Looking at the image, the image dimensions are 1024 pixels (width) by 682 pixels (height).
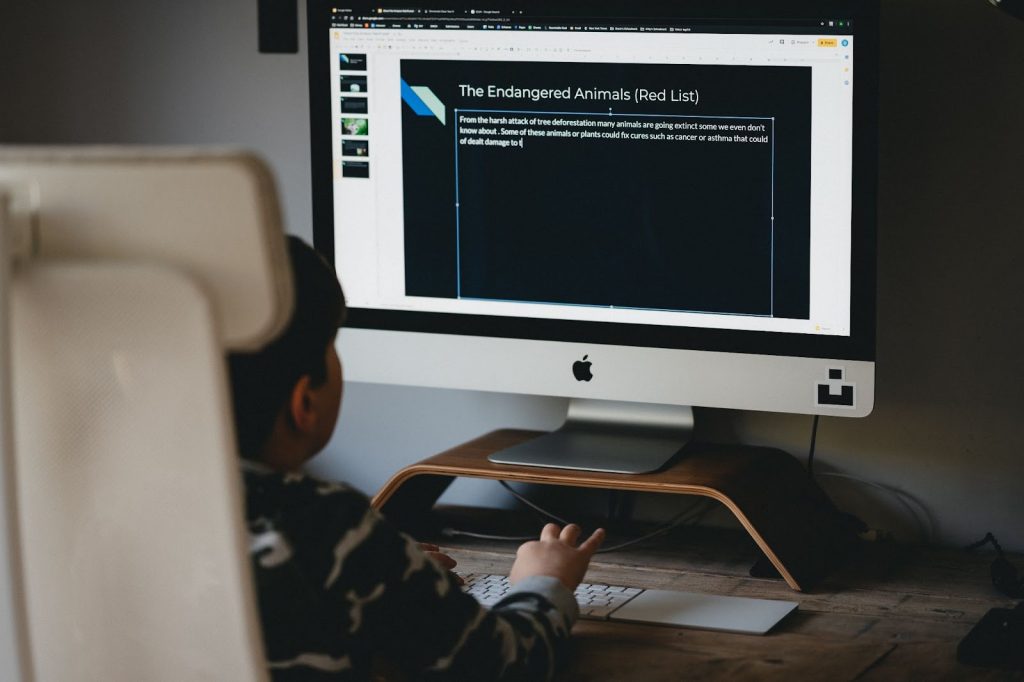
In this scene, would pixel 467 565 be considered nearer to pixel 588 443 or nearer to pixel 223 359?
pixel 588 443

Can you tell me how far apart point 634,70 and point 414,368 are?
0.46 metres

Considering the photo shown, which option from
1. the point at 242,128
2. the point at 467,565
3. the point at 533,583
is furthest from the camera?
the point at 242,128

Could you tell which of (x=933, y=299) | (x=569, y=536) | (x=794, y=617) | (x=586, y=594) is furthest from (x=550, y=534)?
(x=933, y=299)

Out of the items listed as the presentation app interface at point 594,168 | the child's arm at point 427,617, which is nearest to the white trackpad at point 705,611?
the child's arm at point 427,617

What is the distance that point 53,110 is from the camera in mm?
2129

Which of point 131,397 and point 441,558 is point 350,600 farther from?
point 441,558

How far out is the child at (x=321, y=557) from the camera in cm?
97

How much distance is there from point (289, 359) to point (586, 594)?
1.95 ft

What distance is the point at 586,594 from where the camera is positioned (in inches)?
59.0

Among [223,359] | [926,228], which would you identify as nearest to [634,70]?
[926,228]

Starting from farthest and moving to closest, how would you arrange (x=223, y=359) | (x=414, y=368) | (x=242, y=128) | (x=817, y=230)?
(x=242, y=128), (x=414, y=368), (x=817, y=230), (x=223, y=359)

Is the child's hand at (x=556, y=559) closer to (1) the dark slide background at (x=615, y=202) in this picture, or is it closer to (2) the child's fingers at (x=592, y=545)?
(2) the child's fingers at (x=592, y=545)

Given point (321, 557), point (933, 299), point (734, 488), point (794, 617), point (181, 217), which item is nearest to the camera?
point (181, 217)

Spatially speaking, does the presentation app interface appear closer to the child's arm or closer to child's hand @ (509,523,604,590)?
child's hand @ (509,523,604,590)
